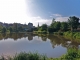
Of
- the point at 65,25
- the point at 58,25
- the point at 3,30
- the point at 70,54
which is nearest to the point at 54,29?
the point at 58,25

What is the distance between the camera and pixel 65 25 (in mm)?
50312

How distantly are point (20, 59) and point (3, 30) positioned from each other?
168 feet

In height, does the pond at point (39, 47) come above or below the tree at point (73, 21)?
below

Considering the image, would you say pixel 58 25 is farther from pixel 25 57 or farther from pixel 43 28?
pixel 25 57

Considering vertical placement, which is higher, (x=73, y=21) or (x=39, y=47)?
(x=73, y=21)

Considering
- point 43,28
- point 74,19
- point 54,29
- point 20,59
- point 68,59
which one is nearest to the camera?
point 20,59

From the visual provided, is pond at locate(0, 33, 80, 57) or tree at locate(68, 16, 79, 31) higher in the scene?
tree at locate(68, 16, 79, 31)

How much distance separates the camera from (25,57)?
585cm

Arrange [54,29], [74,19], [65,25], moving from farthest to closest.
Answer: [54,29], [65,25], [74,19]

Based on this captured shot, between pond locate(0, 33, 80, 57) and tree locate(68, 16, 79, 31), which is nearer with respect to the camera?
pond locate(0, 33, 80, 57)

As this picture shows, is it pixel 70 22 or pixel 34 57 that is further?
pixel 70 22

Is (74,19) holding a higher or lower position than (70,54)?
higher

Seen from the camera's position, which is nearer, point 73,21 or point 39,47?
point 39,47

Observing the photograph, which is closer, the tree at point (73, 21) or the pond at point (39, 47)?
the pond at point (39, 47)
